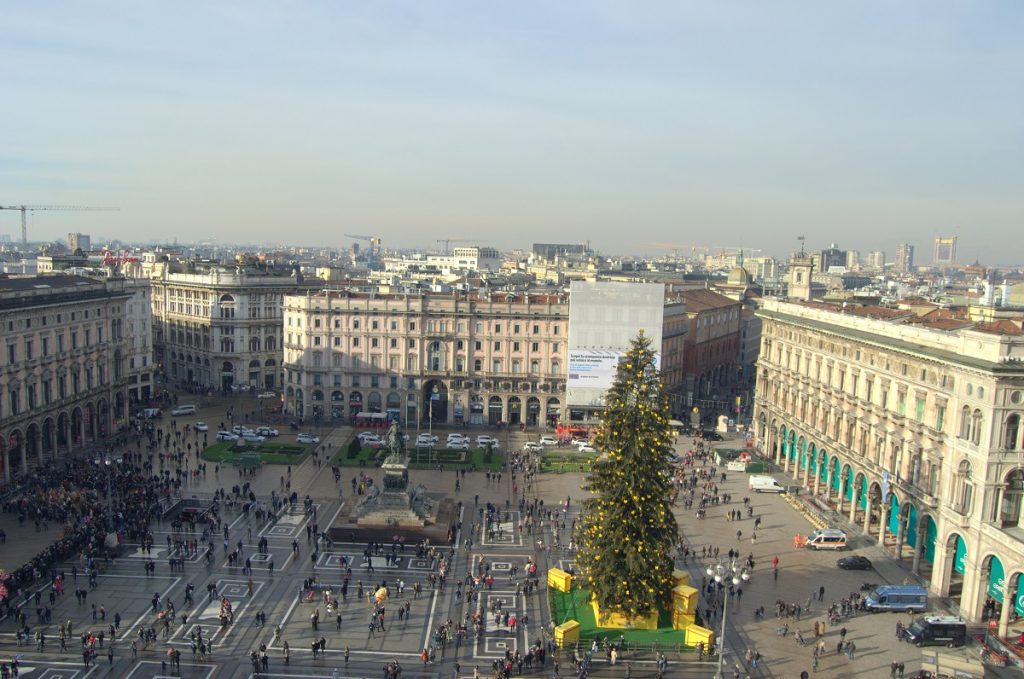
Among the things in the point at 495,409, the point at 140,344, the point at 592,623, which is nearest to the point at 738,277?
the point at 495,409

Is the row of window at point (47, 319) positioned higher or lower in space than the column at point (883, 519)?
higher

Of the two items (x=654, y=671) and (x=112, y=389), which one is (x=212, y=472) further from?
(x=654, y=671)

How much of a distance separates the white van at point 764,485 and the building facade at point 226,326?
64622 mm

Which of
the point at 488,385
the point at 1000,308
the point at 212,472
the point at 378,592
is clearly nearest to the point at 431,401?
the point at 488,385

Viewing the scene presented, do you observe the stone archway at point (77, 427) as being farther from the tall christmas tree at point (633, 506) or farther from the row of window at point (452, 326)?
the tall christmas tree at point (633, 506)

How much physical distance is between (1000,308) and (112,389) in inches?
3062

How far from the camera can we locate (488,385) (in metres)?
96.2

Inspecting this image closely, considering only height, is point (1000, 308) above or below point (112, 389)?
above

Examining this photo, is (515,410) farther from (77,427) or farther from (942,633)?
(942,633)

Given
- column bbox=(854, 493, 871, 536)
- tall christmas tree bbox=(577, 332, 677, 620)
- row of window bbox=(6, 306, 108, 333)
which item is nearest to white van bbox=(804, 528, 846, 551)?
column bbox=(854, 493, 871, 536)

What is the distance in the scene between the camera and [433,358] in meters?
96.4

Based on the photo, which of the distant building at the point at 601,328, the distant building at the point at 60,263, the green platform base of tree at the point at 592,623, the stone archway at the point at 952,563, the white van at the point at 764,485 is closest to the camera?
the green platform base of tree at the point at 592,623

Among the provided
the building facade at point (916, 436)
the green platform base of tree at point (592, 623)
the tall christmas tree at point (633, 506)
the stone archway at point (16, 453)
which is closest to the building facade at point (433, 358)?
the building facade at point (916, 436)

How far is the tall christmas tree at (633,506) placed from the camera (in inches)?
1754
